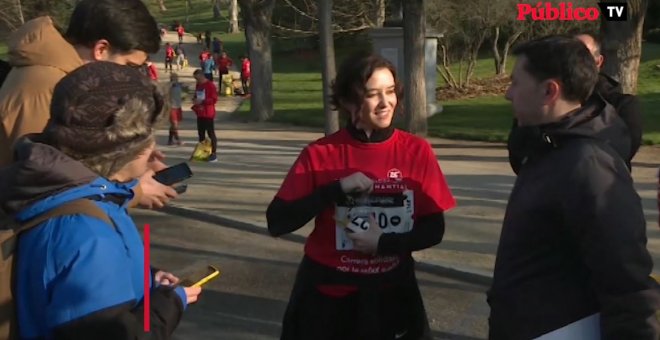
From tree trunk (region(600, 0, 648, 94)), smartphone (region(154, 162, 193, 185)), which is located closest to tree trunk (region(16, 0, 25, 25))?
tree trunk (region(600, 0, 648, 94))

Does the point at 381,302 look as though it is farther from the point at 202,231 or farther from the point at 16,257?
the point at 202,231

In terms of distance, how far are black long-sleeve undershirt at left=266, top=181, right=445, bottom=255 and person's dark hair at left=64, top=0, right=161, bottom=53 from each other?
2.77 ft

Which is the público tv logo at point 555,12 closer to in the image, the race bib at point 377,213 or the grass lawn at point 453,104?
the grass lawn at point 453,104

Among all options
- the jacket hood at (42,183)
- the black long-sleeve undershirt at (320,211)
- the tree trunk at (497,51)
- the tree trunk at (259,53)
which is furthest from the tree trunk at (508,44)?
the jacket hood at (42,183)

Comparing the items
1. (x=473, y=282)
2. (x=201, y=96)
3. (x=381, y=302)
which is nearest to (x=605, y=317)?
(x=381, y=302)

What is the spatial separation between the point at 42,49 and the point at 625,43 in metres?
14.0

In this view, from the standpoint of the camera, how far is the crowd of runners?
6.31ft

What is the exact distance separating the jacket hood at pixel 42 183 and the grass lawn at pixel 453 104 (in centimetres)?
753

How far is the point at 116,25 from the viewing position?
3117 millimetres

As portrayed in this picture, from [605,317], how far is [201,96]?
47.3 feet

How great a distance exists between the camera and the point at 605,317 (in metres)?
2.38

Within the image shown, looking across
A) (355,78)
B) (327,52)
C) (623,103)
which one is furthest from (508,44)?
(355,78)

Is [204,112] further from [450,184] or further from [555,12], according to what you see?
[555,12]

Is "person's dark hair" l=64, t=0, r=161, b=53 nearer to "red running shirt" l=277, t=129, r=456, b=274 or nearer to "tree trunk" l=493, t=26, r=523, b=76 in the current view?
"red running shirt" l=277, t=129, r=456, b=274
